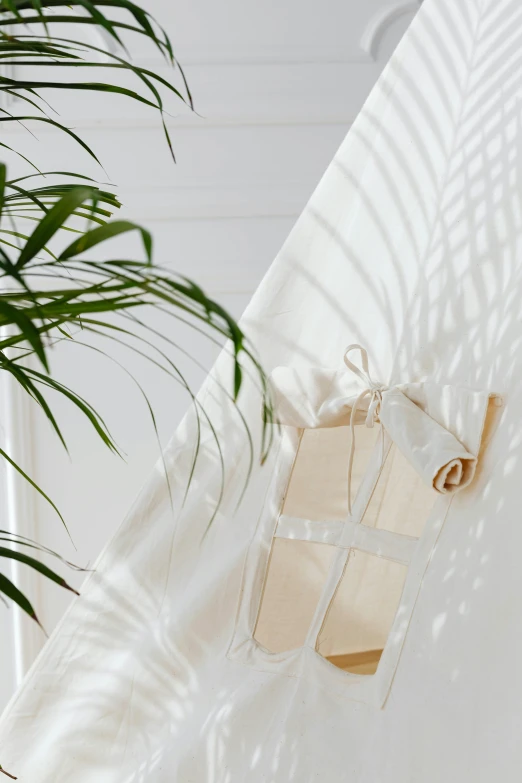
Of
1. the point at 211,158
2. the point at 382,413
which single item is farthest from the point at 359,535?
the point at 211,158

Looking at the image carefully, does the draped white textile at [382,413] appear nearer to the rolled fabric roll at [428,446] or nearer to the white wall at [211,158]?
the rolled fabric roll at [428,446]

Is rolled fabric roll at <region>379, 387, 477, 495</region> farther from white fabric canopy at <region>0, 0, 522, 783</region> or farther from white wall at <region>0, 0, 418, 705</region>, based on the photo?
white wall at <region>0, 0, 418, 705</region>

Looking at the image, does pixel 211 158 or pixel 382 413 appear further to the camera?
pixel 211 158

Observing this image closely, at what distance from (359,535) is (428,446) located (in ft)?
0.50

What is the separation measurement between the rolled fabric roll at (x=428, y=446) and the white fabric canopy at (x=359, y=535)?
0.01 metres

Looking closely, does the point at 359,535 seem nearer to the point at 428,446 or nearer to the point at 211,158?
the point at 428,446

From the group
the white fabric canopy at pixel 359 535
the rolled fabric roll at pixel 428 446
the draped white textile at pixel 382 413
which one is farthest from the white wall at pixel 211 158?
the rolled fabric roll at pixel 428 446

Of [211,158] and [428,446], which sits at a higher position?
[211,158]

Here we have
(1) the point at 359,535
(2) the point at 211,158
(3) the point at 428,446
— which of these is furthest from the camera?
(2) the point at 211,158

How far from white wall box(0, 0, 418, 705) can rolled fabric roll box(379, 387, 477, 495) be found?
76 cm

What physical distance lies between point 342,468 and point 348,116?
765mm

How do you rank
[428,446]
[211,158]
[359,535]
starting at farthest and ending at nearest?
1. [211,158]
2. [359,535]
3. [428,446]

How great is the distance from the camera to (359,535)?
0.74m

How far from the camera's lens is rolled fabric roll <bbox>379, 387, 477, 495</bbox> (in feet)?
1.97
